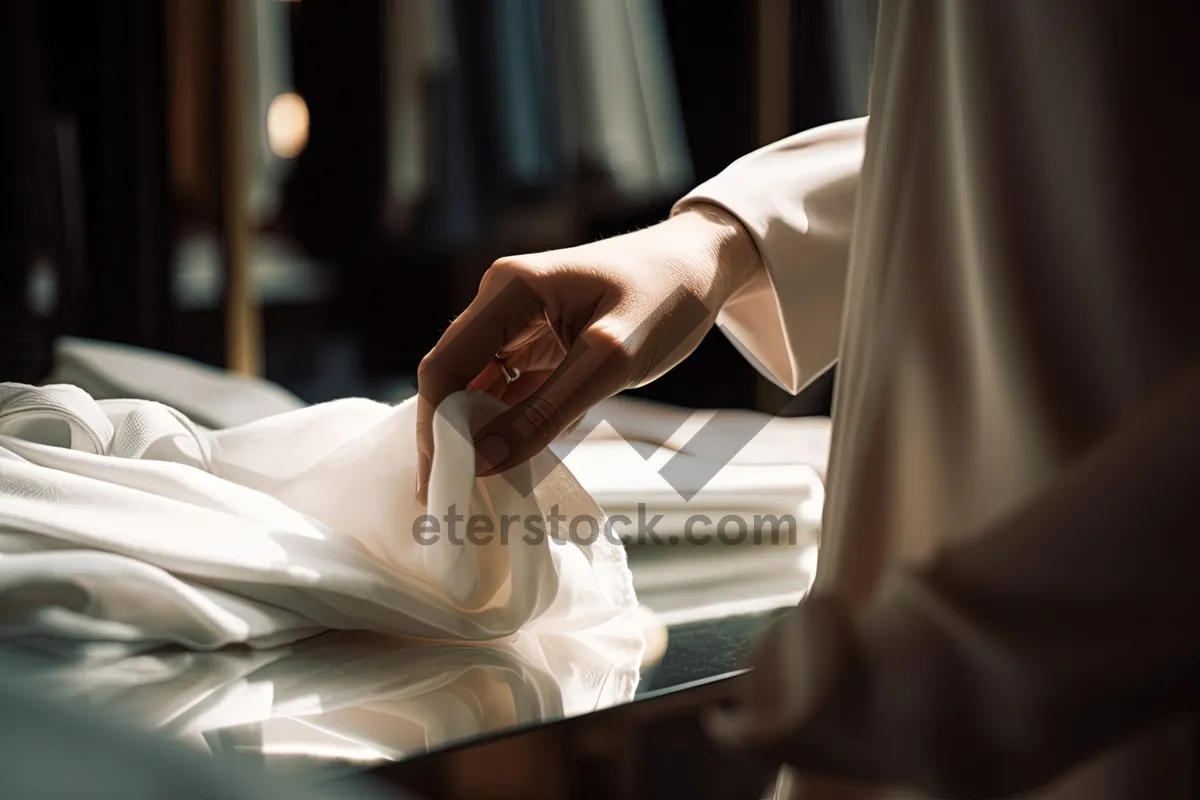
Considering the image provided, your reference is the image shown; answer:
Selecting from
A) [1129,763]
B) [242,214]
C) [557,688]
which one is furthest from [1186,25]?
[242,214]

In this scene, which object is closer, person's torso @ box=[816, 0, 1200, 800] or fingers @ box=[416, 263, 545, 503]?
person's torso @ box=[816, 0, 1200, 800]

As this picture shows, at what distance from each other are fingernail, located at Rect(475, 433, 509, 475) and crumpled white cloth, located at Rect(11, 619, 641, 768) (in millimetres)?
94

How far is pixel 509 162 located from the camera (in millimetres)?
1643

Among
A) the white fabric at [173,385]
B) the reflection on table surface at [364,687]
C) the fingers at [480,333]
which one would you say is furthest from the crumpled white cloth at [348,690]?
the white fabric at [173,385]

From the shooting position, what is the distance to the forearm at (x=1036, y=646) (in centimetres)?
21

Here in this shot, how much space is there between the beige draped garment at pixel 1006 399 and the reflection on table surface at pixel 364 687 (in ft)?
0.45

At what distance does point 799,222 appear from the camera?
0.59 meters

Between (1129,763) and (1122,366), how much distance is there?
11 cm

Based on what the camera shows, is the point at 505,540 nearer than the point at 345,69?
Yes

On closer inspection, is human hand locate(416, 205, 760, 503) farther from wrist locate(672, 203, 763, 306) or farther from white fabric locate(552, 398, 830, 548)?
white fabric locate(552, 398, 830, 548)

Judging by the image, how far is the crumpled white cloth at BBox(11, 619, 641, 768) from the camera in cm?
40

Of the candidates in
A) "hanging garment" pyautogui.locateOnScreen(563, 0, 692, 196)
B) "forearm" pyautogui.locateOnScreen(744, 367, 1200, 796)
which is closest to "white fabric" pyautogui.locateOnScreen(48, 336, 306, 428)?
"hanging garment" pyautogui.locateOnScreen(563, 0, 692, 196)

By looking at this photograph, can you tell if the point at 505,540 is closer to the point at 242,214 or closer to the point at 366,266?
the point at 366,266

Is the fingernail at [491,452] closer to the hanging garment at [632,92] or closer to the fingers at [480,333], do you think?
the fingers at [480,333]
